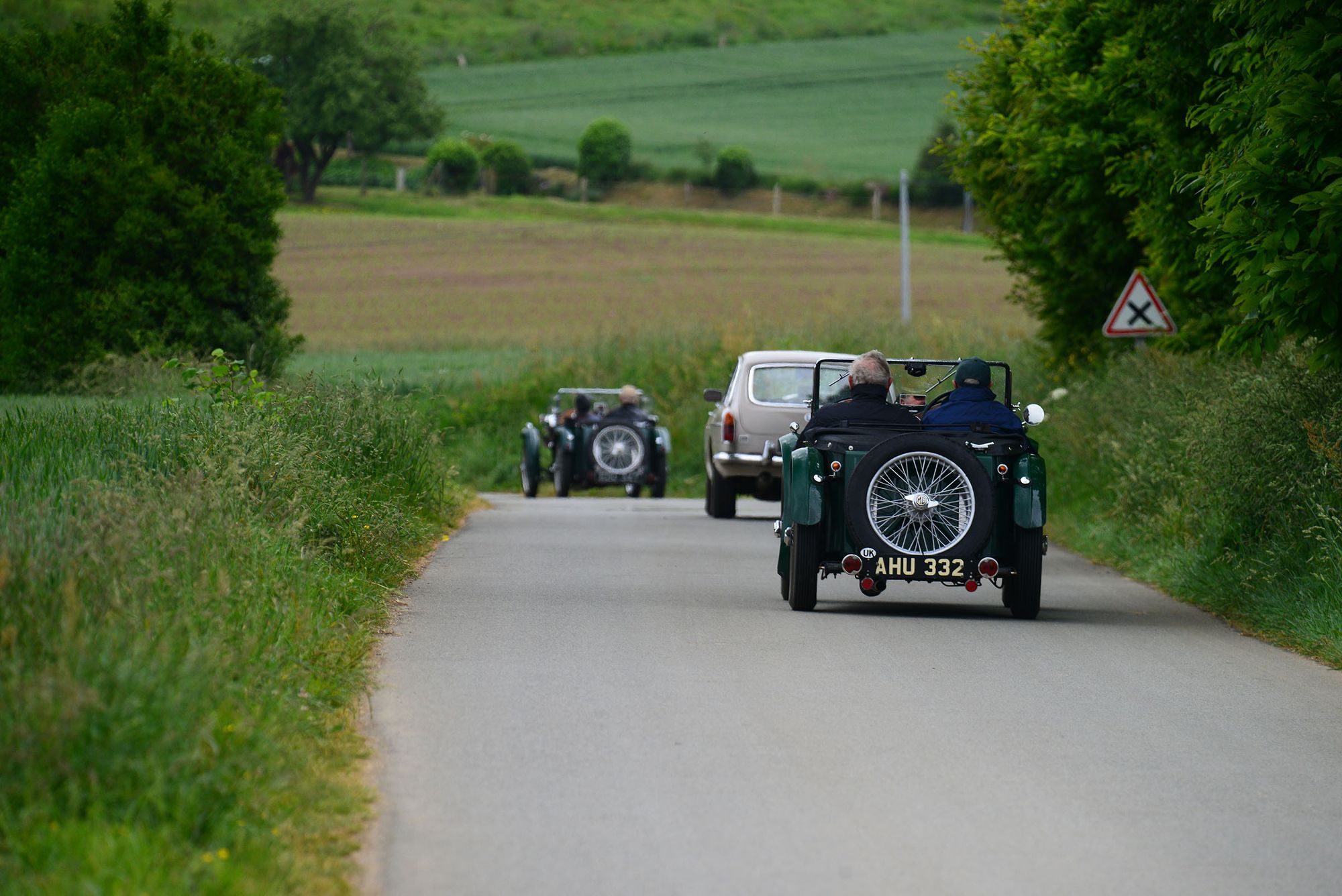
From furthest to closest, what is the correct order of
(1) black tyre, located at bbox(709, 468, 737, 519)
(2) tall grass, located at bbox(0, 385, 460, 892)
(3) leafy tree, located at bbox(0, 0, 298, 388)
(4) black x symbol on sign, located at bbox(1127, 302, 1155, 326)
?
(3) leafy tree, located at bbox(0, 0, 298, 388), (1) black tyre, located at bbox(709, 468, 737, 519), (4) black x symbol on sign, located at bbox(1127, 302, 1155, 326), (2) tall grass, located at bbox(0, 385, 460, 892)

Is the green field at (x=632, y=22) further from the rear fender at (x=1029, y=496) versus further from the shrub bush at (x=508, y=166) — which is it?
the rear fender at (x=1029, y=496)

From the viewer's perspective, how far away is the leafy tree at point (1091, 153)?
1681cm

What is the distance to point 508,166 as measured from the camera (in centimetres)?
10531

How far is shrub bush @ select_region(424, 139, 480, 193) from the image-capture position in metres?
104

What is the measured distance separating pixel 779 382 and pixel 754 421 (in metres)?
0.92

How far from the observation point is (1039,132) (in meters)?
22.3

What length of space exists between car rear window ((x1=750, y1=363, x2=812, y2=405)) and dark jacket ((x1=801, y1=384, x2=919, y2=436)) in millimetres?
10416

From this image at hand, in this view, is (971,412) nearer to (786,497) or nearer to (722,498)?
(786,497)

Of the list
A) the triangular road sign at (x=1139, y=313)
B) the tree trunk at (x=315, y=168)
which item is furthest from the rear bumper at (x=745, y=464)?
the tree trunk at (x=315, y=168)

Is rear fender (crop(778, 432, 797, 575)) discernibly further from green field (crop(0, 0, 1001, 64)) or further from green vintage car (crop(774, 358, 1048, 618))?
green field (crop(0, 0, 1001, 64))

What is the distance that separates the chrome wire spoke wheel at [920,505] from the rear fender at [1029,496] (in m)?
0.39

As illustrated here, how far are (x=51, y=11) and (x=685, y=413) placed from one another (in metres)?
14.5

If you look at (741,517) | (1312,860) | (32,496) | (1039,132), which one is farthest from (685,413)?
(1312,860)

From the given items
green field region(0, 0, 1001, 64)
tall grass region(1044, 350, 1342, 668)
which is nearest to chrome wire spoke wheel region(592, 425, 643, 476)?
tall grass region(1044, 350, 1342, 668)
